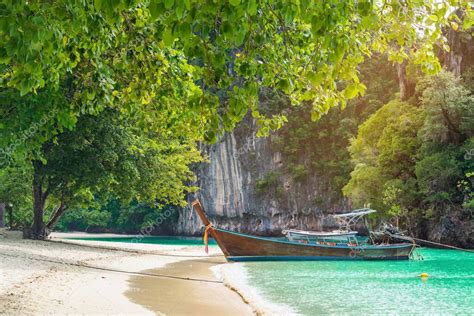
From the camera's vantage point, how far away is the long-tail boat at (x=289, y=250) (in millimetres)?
21328

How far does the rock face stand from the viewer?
5453 centimetres

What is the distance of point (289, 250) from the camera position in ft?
72.6

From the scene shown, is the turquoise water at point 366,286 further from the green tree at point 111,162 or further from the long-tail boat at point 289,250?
the green tree at point 111,162

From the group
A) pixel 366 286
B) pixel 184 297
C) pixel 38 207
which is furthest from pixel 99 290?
pixel 38 207

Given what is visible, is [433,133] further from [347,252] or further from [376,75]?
[376,75]

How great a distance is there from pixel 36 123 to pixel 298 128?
47.4 m

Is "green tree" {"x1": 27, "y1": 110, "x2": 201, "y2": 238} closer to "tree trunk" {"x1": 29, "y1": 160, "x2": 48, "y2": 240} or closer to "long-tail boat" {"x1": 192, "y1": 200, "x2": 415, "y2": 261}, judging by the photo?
"tree trunk" {"x1": 29, "y1": 160, "x2": 48, "y2": 240}

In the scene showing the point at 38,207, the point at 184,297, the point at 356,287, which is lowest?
the point at 356,287

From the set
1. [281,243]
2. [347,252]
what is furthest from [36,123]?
[347,252]

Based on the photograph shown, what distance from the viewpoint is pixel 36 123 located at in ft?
27.9

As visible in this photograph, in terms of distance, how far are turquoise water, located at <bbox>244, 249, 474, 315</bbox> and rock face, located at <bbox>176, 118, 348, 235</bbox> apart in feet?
107

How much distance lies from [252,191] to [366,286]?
42476 millimetres

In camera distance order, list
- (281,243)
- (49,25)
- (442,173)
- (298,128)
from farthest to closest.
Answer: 1. (298,128)
2. (442,173)
3. (281,243)
4. (49,25)

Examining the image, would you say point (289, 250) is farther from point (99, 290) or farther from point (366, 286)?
point (99, 290)
